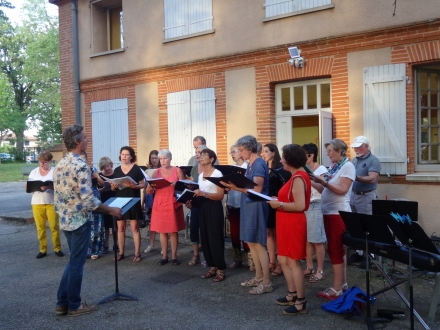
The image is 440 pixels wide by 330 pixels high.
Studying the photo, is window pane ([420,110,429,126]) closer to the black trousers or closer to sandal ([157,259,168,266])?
the black trousers

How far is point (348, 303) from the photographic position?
198 inches

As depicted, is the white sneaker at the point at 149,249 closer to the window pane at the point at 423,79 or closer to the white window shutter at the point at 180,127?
the white window shutter at the point at 180,127

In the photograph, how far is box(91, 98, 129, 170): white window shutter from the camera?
12453mm

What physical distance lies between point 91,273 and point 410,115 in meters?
5.86

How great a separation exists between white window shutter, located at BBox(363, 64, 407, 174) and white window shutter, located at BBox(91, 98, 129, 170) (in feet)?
21.0

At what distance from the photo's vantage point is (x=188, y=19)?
11102 millimetres

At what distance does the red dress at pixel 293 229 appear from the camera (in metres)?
5.04

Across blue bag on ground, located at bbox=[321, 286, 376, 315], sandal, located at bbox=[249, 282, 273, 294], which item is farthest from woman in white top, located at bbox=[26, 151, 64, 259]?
blue bag on ground, located at bbox=[321, 286, 376, 315]

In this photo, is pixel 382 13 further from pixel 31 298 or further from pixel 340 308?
pixel 31 298

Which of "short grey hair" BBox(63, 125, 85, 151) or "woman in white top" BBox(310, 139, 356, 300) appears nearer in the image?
"short grey hair" BBox(63, 125, 85, 151)

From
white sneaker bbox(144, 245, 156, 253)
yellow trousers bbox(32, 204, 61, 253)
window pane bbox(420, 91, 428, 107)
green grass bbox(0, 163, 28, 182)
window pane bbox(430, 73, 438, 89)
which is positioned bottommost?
green grass bbox(0, 163, 28, 182)

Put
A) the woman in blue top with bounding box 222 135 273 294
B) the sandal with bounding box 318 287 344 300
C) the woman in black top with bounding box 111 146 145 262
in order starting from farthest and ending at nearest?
1. the woman in black top with bounding box 111 146 145 262
2. the woman in blue top with bounding box 222 135 273 294
3. the sandal with bounding box 318 287 344 300

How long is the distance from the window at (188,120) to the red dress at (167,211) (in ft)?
11.1

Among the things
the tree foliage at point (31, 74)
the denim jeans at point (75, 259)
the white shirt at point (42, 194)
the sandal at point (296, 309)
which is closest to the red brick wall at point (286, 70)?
the white shirt at point (42, 194)
